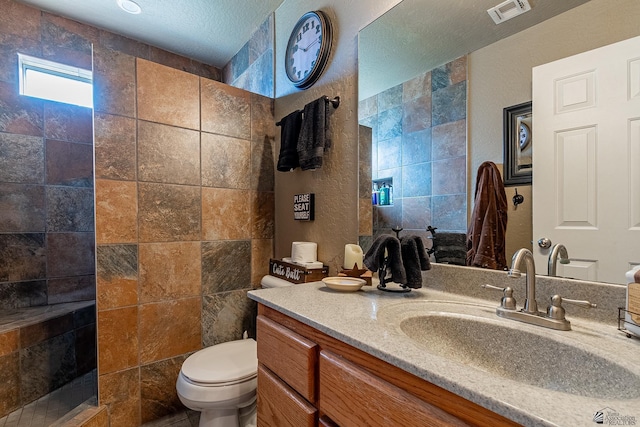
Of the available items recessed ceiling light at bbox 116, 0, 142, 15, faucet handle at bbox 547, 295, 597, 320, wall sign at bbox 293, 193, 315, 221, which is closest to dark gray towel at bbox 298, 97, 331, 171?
wall sign at bbox 293, 193, 315, 221

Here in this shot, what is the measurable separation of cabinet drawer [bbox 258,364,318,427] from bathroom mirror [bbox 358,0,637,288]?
2.45 feet

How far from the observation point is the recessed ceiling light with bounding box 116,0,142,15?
2.00 metres

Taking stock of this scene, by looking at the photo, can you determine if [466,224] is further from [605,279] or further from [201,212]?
[201,212]

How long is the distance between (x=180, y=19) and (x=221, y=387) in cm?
249

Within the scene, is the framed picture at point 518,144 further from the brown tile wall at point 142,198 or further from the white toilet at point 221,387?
the brown tile wall at point 142,198

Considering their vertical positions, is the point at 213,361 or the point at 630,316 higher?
the point at 630,316

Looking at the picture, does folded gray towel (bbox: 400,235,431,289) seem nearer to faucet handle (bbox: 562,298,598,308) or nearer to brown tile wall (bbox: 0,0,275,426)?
faucet handle (bbox: 562,298,598,308)

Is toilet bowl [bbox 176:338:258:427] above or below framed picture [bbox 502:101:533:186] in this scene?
below

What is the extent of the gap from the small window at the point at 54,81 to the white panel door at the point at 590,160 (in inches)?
109

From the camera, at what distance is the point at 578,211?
85 cm

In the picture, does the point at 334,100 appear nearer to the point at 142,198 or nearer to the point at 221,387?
the point at 142,198

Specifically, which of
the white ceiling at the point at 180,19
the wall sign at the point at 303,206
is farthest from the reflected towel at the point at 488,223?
the white ceiling at the point at 180,19

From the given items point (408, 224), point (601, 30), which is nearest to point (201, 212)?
point (408, 224)

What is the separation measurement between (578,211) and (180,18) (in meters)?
2.68
